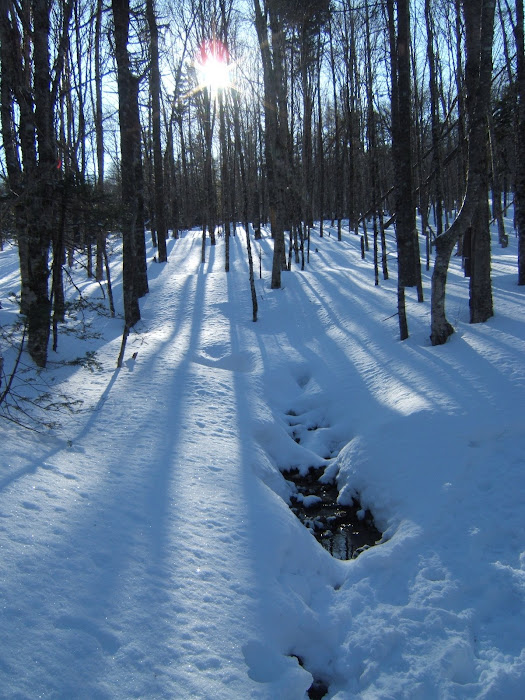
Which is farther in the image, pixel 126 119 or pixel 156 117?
pixel 156 117

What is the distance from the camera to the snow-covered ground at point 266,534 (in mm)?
2903

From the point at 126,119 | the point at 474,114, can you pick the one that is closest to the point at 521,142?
the point at 474,114

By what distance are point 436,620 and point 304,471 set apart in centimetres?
299

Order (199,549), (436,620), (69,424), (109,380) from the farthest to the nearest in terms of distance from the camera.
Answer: (109,380) < (69,424) < (199,549) < (436,620)

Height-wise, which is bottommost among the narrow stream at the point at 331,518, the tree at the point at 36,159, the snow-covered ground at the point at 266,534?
the narrow stream at the point at 331,518

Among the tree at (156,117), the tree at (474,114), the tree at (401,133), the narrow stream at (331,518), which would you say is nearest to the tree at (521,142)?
the tree at (401,133)

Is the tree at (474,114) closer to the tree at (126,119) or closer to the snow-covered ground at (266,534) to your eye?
the snow-covered ground at (266,534)

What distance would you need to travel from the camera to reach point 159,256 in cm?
1872

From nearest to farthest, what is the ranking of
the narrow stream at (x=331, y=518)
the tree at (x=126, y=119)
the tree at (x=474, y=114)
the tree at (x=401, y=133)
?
the narrow stream at (x=331, y=518) → the tree at (x=474, y=114) → the tree at (x=401, y=133) → the tree at (x=126, y=119)

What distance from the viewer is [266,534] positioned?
434 centimetres

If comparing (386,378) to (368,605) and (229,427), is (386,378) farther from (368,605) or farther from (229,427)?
(368,605)

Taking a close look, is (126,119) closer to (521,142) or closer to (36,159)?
(36,159)

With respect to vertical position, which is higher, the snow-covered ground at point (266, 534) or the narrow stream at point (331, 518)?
the snow-covered ground at point (266, 534)

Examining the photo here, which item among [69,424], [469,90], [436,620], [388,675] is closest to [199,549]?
[388,675]
